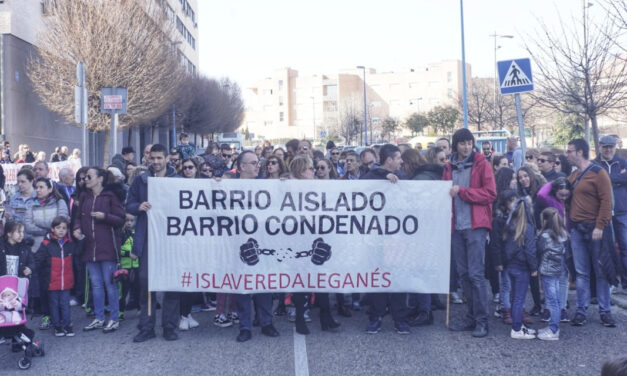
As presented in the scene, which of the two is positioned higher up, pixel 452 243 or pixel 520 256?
pixel 452 243

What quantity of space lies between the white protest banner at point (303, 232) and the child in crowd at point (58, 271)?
923 millimetres

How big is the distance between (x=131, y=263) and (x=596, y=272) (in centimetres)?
556

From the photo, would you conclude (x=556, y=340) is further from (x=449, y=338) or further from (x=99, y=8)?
(x=99, y=8)

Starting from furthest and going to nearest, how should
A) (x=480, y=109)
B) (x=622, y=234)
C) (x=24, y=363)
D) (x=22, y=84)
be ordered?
(x=480, y=109) → (x=22, y=84) → (x=622, y=234) → (x=24, y=363)

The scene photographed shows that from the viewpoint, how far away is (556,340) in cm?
671

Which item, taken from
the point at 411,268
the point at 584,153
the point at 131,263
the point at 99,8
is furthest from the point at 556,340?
the point at 99,8

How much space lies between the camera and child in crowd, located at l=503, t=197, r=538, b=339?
268 inches

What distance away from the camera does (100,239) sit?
730 centimetres

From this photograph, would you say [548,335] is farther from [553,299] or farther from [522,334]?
[553,299]

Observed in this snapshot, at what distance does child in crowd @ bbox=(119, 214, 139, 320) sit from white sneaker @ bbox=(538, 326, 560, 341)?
4657 mm

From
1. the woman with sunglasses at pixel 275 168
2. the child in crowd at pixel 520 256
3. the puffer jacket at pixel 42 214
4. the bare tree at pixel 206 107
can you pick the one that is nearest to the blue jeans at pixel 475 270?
the child in crowd at pixel 520 256

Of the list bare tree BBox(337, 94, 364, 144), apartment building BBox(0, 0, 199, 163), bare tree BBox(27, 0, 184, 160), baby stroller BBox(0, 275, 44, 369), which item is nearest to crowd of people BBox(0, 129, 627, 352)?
baby stroller BBox(0, 275, 44, 369)

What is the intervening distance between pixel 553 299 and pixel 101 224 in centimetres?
496

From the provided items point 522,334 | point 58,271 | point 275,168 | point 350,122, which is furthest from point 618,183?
point 350,122
